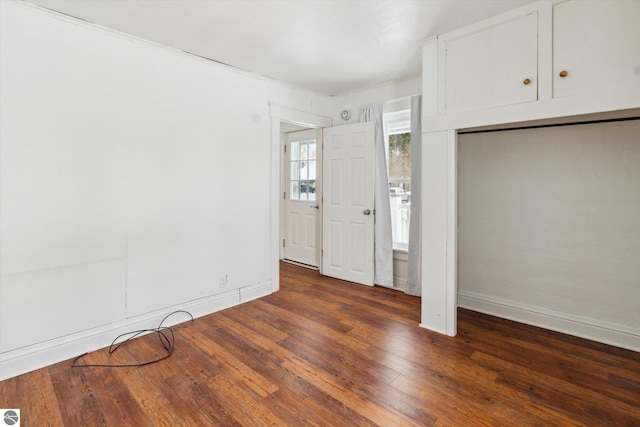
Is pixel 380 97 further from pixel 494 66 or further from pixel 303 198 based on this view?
pixel 303 198

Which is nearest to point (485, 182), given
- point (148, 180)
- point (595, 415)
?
point (595, 415)

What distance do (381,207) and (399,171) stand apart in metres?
0.52

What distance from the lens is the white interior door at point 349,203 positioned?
4.06m

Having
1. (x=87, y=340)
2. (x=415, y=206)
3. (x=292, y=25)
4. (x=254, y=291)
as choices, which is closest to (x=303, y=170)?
(x=415, y=206)

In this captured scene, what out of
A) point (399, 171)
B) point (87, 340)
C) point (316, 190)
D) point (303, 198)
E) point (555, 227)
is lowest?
point (87, 340)

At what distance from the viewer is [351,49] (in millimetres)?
2998

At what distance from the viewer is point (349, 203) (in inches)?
167

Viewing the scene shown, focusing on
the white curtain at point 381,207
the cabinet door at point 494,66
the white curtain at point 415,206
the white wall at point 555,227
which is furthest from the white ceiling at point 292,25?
the white wall at point 555,227

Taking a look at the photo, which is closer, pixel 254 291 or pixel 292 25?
pixel 292 25

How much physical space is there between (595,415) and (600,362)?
73cm

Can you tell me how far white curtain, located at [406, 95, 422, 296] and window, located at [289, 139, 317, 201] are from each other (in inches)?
68.5

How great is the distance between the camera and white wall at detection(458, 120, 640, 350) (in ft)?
8.39

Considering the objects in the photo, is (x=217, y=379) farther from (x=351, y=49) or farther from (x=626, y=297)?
(x=626, y=297)

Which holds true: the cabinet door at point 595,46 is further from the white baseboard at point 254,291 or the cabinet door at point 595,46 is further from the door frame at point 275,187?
the white baseboard at point 254,291
